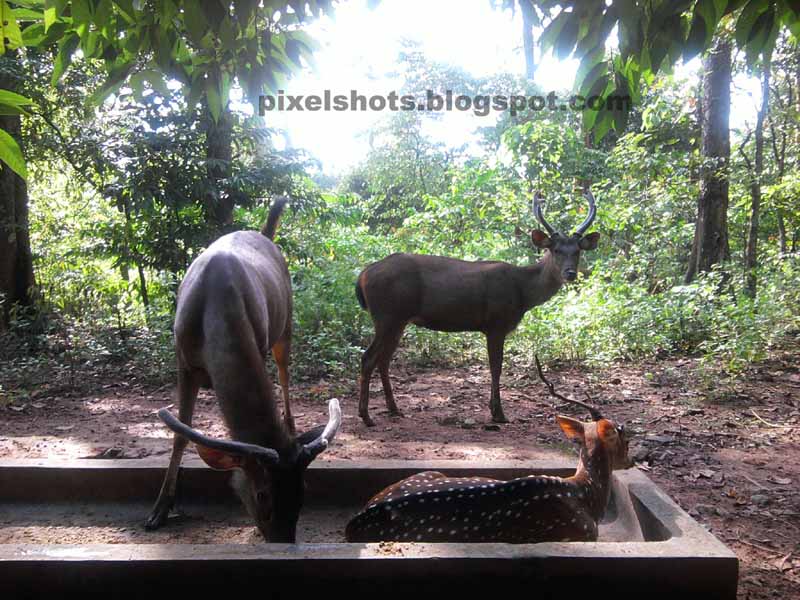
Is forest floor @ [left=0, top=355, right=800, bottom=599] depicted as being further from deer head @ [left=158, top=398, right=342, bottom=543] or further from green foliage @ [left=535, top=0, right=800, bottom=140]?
Result: green foliage @ [left=535, top=0, right=800, bottom=140]

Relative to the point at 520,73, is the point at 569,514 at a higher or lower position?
lower

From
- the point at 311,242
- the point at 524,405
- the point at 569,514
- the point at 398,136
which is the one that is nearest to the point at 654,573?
the point at 569,514

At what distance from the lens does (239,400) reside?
10.7ft

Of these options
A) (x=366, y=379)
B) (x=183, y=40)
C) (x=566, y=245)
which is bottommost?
(x=366, y=379)

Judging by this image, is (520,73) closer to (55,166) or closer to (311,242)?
(311,242)

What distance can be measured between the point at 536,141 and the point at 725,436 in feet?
23.6

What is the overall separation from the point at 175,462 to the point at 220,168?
5885 millimetres

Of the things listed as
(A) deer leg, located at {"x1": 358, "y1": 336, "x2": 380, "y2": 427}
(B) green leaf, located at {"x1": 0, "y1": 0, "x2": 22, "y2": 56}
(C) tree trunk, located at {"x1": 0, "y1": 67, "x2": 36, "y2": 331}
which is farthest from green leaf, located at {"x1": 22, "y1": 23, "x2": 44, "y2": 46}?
(C) tree trunk, located at {"x1": 0, "y1": 67, "x2": 36, "y2": 331}

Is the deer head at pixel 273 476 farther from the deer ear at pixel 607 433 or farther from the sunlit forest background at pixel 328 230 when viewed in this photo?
the sunlit forest background at pixel 328 230

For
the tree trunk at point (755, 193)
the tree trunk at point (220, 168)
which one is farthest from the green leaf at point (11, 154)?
the tree trunk at point (755, 193)

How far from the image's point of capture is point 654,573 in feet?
8.51

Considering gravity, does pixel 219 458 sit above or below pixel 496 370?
above

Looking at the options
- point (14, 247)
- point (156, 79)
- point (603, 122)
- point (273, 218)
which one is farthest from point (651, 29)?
point (14, 247)

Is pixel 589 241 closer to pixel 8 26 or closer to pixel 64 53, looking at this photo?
pixel 64 53
